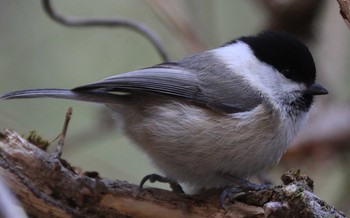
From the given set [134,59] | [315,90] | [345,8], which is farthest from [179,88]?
[134,59]

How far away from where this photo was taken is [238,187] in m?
2.00

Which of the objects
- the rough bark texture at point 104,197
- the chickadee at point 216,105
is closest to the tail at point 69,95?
the chickadee at point 216,105

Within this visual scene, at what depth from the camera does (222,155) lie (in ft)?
6.52

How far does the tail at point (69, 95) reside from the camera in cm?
198

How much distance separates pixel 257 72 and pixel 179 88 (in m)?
0.35

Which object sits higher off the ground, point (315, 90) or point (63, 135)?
point (315, 90)

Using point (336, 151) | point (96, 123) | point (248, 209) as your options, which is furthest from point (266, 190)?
point (96, 123)

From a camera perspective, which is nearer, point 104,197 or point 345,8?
point 345,8

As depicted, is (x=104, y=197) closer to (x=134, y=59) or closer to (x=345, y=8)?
(x=345, y=8)

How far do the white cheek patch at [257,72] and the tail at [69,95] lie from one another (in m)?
0.51

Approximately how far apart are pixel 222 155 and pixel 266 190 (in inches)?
9.5

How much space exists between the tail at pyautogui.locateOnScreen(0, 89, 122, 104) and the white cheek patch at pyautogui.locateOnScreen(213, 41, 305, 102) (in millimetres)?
510

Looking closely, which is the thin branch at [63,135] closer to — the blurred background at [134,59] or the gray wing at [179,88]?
the gray wing at [179,88]

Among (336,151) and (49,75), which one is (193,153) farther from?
(49,75)
